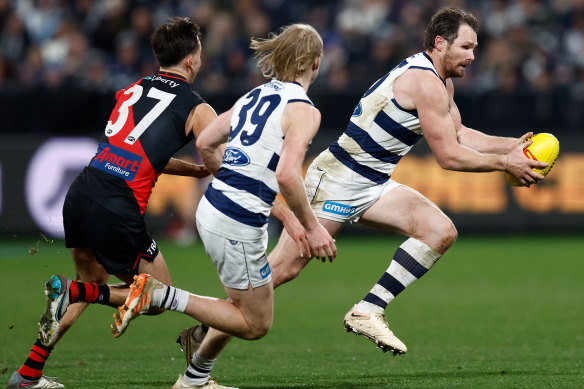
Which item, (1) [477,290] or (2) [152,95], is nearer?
(2) [152,95]

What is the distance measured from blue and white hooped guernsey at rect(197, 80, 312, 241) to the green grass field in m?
1.34

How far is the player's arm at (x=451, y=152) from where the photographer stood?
6363 mm

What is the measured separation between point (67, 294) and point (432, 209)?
2590mm

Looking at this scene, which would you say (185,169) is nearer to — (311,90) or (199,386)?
(199,386)

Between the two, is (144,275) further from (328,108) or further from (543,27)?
(543,27)

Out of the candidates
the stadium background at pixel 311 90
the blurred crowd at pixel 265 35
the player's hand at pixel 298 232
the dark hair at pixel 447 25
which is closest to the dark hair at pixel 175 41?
the player's hand at pixel 298 232

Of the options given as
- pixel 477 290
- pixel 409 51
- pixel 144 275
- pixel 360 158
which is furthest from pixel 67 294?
pixel 409 51

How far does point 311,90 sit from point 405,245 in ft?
28.4

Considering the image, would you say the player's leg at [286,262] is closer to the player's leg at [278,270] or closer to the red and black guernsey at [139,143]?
the player's leg at [278,270]

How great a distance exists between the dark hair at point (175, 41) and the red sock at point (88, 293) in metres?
1.55

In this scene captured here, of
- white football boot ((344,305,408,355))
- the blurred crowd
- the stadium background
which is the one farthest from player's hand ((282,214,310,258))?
the blurred crowd

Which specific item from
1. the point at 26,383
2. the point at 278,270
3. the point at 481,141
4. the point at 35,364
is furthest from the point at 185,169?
the point at 481,141

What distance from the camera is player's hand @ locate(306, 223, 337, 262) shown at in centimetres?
554

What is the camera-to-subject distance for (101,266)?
21.3 ft
